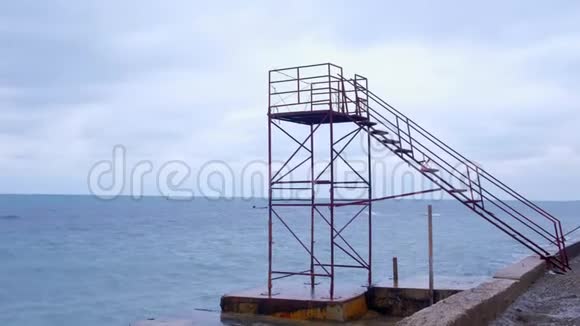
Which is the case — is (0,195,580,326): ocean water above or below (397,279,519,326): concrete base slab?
below

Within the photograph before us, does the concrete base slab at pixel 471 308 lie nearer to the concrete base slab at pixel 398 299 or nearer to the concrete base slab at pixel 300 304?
the concrete base slab at pixel 300 304

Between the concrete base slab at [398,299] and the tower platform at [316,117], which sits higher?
the tower platform at [316,117]

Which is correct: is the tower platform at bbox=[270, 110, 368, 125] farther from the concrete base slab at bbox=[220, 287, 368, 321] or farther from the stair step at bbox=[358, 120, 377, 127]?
the concrete base slab at bbox=[220, 287, 368, 321]

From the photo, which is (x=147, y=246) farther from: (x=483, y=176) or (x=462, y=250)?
(x=483, y=176)

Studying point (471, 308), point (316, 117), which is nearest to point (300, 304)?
point (316, 117)

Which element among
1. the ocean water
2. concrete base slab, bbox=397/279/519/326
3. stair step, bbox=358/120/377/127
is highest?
stair step, bbox=358/120/377/127

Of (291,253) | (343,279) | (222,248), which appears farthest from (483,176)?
(222,248)

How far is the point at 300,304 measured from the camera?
1538cm

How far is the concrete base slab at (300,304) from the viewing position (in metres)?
15.1

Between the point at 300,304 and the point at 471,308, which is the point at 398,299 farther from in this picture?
the point at 471,308

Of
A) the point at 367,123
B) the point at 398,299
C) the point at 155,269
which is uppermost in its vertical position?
the point at 367,123

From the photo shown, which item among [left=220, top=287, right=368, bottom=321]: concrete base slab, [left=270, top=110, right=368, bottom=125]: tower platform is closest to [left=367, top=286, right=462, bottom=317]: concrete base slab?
[left=220, top=287, right=368, bottom=321]: concrete base slab

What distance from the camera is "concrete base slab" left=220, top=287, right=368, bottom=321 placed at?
1509cm

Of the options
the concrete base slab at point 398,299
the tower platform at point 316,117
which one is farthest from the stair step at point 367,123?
the concrete base slab at point 398,299
